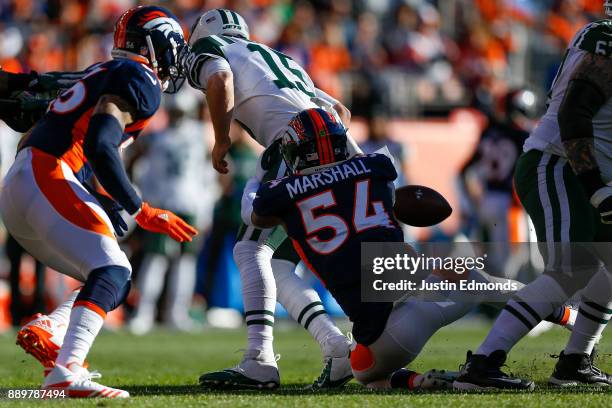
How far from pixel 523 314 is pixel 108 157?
191cm

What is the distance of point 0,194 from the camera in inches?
199

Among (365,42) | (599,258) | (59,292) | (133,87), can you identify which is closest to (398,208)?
(599,258)

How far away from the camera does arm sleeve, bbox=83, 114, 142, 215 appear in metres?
4.70

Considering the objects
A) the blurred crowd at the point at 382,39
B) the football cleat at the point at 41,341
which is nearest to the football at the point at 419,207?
the football cleat at the point at 41,341

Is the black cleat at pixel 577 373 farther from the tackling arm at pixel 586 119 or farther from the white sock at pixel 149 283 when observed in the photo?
the white sock at pixel 149 283

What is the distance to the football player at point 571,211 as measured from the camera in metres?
4.86

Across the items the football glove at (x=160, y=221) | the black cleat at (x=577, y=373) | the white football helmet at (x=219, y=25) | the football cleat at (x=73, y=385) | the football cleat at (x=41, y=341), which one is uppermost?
the white football helmet at (x=219, y=25)

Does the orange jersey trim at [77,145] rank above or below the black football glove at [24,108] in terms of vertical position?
below

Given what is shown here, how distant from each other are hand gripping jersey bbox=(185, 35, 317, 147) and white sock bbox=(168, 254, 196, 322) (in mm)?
5285

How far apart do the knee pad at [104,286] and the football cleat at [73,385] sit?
0.30 m

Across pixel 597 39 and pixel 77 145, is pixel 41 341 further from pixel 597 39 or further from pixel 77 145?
pixel 597 39

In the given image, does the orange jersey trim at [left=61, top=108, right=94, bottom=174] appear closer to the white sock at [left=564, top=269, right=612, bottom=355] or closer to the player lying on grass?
the player lying on grass

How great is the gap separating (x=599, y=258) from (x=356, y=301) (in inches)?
44.0

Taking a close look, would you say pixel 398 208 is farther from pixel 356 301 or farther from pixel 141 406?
pixel 141 406
